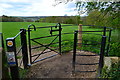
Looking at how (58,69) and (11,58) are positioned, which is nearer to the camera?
(11,58)

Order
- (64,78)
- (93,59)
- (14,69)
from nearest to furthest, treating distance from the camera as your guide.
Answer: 1. (14,69)
2. (64,78)
3. (93,59)

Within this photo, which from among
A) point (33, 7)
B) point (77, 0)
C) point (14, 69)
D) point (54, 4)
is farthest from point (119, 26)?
point (33, 7)

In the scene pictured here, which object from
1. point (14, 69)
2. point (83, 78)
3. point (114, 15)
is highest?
point (114, 15)

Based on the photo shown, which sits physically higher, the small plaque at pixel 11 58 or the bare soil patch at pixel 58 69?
the small plaque at pixel 11 58

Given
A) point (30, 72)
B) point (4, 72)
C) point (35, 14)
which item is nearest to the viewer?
point (4, 72)

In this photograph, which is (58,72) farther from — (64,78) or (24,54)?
(24,54)

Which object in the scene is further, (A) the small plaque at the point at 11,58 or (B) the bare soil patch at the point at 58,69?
(B) the bare soil patch at the point at 58,69

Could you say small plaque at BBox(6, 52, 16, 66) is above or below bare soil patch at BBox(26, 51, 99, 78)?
above

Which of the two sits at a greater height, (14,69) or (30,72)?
(14,69)

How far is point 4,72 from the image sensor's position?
123 cm

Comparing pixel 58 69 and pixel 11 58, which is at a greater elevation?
pixel 11 58

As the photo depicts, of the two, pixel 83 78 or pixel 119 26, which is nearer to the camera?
pixel 119 26

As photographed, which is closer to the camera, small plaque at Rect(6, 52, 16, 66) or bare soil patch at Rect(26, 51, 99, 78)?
small plaque at Rect(6, 52, 16, 66)

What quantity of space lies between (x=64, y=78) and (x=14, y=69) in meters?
1.02
